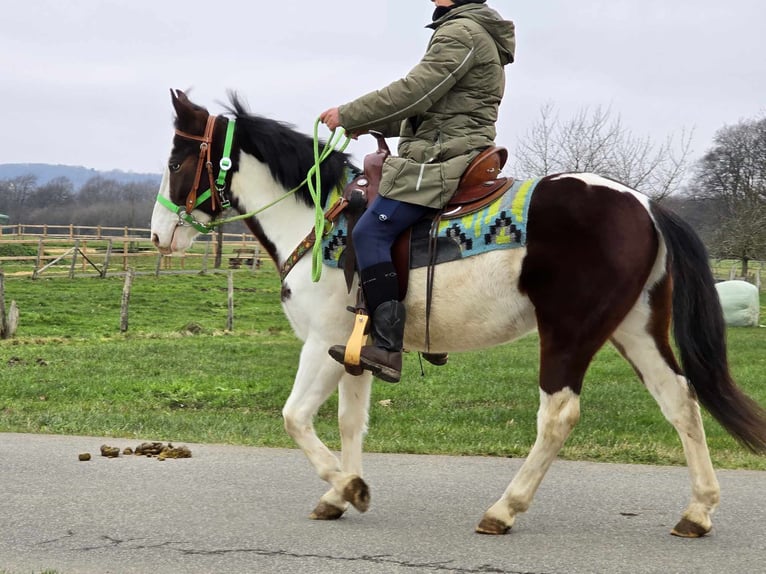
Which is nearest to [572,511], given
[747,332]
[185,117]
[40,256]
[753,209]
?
[185,117]

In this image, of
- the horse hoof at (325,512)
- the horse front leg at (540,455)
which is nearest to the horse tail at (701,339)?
the horse front leg at (540,455)

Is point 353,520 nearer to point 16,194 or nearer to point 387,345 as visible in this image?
A: point 387,345

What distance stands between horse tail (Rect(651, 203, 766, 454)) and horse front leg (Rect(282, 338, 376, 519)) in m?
1.98

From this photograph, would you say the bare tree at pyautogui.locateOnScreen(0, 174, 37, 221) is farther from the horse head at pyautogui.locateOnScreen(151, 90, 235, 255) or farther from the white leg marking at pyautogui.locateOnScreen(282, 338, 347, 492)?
the white leg marking at pyautogui.locateOnScreen(282, 338, 347, 492)

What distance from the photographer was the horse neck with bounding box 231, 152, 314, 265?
20.4 feet

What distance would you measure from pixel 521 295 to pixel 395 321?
2.40 feet

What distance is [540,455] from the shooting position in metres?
5.31

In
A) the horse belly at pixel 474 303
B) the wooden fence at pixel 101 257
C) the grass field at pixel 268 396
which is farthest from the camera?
the wooden fence at pixel 101 257

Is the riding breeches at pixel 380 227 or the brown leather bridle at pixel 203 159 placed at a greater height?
the brown leather bridle at pixel 203 159

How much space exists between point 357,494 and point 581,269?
184 cm

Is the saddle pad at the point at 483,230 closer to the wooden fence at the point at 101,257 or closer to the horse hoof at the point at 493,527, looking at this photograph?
the horse hoof at the point at 493,527

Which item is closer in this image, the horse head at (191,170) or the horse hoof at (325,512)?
the horse hoof at (325,512)

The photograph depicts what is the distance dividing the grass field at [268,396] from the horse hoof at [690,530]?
2.26m

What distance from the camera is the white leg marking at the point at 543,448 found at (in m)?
5.24
